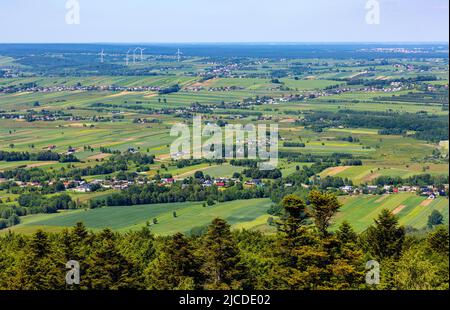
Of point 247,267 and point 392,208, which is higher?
point 247,267

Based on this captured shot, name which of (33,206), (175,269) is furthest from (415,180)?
(175,269)

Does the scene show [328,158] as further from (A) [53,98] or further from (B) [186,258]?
(A) [53,98]

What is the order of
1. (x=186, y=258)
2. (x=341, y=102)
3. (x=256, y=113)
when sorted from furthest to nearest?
(x=341, y=102), (x=256, y=113), (x=186, y=258)

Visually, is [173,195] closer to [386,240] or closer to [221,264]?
[386,240]

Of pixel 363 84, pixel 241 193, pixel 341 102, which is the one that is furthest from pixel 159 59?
pixel 241 193

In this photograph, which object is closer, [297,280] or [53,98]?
[297,280]

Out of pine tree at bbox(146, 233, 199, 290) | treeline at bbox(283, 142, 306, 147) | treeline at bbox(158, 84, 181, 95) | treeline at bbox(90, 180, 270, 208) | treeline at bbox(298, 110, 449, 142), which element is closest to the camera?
pine tree at bbox(146, 233, 199, 290)

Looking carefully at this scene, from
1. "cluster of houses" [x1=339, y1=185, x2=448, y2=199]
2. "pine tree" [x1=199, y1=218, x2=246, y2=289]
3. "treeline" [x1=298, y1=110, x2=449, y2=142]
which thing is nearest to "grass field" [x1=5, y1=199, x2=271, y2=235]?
"cluster of houses" [x1=339, y1=185, x2=448, y2=199]

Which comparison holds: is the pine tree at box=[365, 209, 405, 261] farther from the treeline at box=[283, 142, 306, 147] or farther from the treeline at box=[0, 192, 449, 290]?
the treeline at box=[283, 142, 306, 147]
